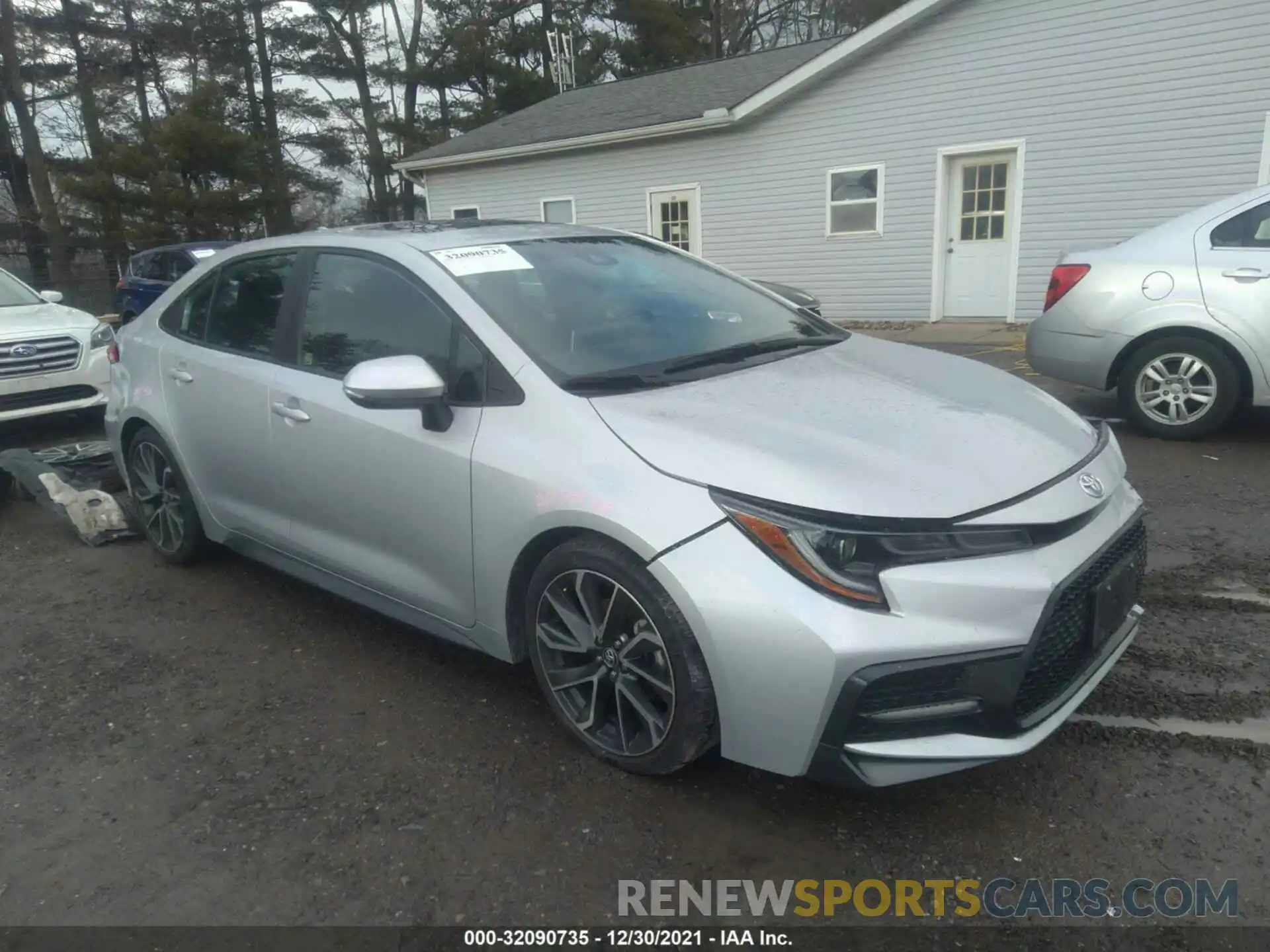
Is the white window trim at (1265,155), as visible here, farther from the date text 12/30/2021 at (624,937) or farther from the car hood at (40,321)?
the car hood at (40,321)

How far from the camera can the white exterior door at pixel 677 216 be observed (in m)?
15.1

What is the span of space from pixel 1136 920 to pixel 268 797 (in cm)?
225

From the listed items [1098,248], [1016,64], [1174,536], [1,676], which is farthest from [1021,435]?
[1016,64]

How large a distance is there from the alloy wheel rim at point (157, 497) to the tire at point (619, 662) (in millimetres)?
2400

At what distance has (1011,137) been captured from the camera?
1166cm

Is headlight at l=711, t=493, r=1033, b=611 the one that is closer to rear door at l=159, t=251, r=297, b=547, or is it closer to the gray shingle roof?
rear door at l=159, t=251, r=297, b=547

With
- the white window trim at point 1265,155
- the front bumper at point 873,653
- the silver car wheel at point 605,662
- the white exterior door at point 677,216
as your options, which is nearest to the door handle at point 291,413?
the silver car wheel at point 605,662

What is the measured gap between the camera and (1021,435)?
260 centimetres

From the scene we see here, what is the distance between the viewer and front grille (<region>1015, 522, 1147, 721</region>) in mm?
2242

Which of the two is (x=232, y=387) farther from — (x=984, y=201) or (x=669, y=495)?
(x=984, y=201)

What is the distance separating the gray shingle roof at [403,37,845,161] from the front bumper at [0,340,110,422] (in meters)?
9.62

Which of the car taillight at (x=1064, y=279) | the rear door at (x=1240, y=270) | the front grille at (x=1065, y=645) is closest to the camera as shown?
the front grille at (x=1065, y=645)

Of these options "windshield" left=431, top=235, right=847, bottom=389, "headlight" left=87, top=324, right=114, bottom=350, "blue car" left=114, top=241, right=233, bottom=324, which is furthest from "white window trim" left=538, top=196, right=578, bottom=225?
"windshield" left=431, top=235, right=847, bottom=389

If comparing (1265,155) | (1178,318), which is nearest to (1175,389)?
(1178,318)
